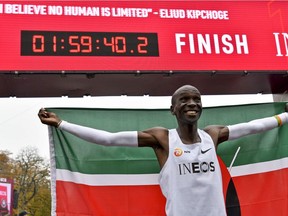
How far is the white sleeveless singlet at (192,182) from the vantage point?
2.21m

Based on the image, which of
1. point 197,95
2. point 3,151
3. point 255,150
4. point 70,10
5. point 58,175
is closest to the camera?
point 197,95

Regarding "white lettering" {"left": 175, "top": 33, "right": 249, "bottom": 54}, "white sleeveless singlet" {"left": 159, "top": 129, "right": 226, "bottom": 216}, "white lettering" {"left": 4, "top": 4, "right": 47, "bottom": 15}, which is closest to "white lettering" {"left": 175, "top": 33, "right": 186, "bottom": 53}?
"white lettering" {"left": 175, "top": 33, "right": 249, "bottom": 54}

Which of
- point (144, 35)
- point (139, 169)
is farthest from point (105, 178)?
point (144, 35)

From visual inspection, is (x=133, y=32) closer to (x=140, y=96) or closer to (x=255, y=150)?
(x=140, y=96)

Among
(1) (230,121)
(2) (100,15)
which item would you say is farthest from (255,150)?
(2) (100,15)

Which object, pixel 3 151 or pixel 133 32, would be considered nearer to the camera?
pixel 133 32

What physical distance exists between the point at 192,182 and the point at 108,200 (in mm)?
1410

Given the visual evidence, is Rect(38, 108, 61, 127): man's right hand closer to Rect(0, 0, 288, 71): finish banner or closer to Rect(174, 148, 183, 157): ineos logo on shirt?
Rect(174, 148, 183, 157): ineos logo on shirt

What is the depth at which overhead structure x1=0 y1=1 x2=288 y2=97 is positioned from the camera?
541 centimetres

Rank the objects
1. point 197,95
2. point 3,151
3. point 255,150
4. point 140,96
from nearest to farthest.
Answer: point 197,95 < point 255,150 < point 140,96 < point 3,151

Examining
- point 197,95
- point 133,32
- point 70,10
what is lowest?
point 197,95

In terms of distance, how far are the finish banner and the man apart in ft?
9.68

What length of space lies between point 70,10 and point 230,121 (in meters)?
2.90

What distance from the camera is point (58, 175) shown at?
3.42 meters
